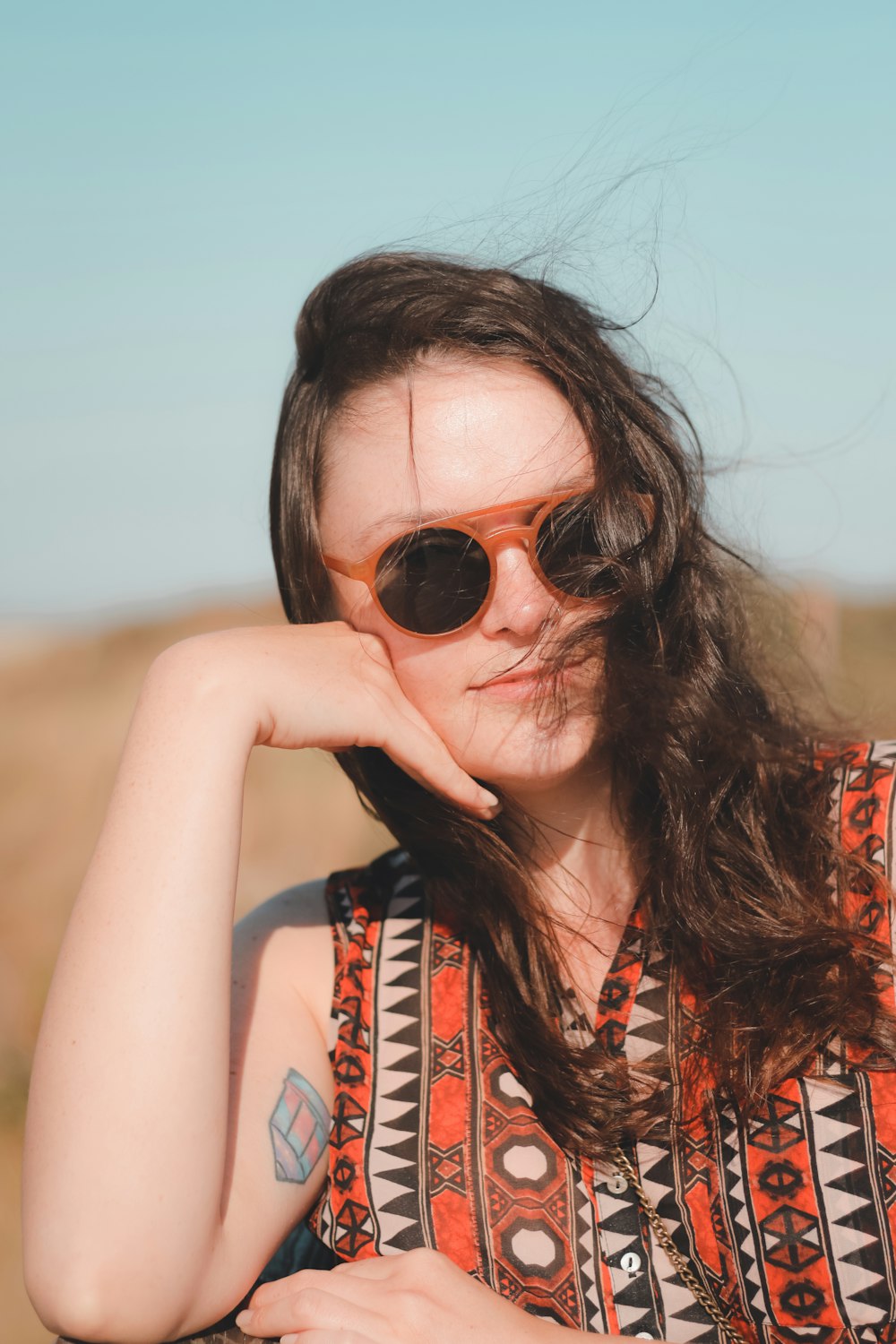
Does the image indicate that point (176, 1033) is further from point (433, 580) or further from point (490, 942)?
point (433, 580)

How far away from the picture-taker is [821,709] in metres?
2.58

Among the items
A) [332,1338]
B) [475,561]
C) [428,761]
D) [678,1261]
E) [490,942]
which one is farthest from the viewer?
[490,942]

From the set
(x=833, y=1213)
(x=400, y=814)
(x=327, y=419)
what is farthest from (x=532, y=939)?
(x=327, y=419)

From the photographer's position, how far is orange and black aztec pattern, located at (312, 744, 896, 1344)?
5.93 ft

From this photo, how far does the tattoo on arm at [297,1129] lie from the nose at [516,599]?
0.95m

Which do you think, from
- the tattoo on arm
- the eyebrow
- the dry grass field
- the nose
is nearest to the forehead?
→ the eyebrow

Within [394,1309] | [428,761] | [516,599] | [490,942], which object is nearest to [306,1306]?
[394,1309]

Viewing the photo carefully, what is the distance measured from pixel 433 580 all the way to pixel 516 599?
0.53ft

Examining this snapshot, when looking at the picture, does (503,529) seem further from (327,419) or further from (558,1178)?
(558,1178)

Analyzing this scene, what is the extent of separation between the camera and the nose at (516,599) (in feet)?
6.75

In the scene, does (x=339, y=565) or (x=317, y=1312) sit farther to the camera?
(x=339, y=565)

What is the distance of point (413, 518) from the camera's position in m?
2.08

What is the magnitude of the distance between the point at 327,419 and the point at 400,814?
0.88 meters

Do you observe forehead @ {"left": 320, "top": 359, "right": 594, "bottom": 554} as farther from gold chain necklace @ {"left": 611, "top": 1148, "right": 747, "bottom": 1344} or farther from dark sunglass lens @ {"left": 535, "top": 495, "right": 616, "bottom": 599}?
gold chain necklace @ {"left": 611, "top": 1148, "right": 747, "bottom": 1344}
